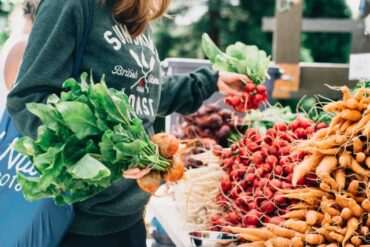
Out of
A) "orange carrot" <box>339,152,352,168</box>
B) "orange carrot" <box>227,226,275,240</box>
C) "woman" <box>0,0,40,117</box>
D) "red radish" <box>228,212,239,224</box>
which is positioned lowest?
"red radish" <box>228,212,239,224</box>

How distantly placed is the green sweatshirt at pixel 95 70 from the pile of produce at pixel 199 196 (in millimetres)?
654

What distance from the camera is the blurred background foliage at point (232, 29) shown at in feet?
40.3

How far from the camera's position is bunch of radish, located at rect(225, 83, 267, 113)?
2.67 meters

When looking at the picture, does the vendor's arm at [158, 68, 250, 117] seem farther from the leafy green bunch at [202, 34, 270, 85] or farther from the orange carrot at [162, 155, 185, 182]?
the orange carrot at [162, 155, 185, 182]

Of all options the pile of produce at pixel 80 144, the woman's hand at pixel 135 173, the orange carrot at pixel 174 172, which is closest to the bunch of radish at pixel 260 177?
the orange carrot at pixel 174 172

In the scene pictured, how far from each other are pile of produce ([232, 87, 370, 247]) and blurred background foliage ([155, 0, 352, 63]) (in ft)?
33.6

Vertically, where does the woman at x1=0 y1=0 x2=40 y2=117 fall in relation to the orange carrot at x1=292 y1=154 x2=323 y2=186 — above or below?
above

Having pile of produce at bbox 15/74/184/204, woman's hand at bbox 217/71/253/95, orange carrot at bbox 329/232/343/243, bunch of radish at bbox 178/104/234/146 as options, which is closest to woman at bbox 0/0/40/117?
pile of produce at bbox 15/74/184/204

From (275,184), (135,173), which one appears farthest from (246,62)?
(135,173)

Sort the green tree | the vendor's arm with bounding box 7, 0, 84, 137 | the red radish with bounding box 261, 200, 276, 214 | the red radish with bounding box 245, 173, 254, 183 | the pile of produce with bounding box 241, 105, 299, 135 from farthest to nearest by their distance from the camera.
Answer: the green tree, the pile of produce with bounding box 241, 105, 299, 135, the red radish with bounding box 245, 173, 254, 183, the red radish with bounding box 261, 200, 276, 214, the vendor's arm with bounding box 7, 0, 84, 137

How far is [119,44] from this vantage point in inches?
71.6

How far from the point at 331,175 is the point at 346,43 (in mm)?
11508

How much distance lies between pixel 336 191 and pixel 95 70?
0.84m

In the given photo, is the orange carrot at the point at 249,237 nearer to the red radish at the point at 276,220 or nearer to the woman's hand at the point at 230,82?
the red radish at the point at 276,220
